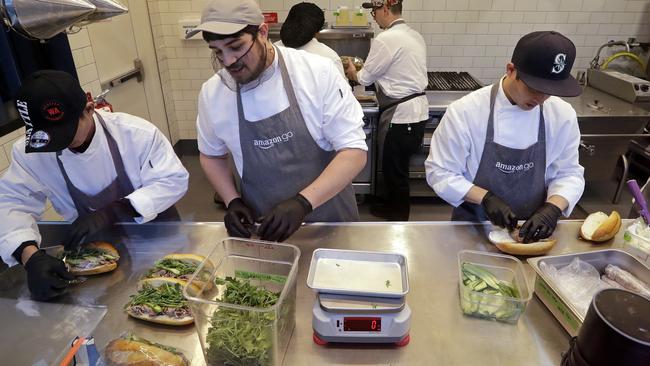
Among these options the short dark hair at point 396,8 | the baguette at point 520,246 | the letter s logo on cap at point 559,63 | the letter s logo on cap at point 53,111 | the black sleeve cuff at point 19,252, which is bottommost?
the baguette at point 520,246

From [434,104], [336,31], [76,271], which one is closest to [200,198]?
[336,31]

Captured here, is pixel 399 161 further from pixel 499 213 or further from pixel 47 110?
pixel 47 110

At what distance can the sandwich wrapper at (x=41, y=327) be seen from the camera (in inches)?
43.8

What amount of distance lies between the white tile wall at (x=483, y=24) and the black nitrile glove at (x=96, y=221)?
3368mm

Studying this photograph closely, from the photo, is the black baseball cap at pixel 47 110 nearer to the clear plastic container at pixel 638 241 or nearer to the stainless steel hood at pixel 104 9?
the stainless steel hood at pixel 104 9

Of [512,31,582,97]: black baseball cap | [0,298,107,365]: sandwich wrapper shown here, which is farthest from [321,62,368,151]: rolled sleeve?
[0,298,107,365]: sandwich wrapper

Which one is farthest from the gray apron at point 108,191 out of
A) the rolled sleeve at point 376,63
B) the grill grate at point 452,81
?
the grill grate at point 452,81

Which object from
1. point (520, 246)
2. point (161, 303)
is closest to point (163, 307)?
point (161, 303)

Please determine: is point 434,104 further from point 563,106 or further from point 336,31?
point 563,106

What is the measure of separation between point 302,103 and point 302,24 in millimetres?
1798

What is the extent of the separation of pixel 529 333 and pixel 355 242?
0.62 metres

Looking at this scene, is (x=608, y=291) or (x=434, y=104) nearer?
(x=608, y=291)

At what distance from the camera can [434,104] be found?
12.1 ft

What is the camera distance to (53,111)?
4.30 feet
